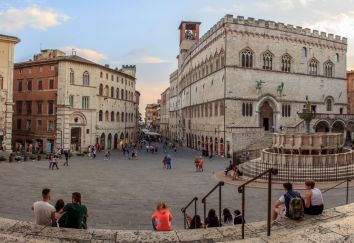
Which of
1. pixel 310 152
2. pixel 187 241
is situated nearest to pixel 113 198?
pixel 187 241

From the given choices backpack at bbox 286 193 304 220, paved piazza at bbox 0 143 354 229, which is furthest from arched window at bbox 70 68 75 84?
backpack at bbox 286 193 304 220

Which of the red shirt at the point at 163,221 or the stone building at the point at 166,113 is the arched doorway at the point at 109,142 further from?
the red shirt at the point at 163,221

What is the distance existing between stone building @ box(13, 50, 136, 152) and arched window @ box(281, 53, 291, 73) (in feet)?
83.4

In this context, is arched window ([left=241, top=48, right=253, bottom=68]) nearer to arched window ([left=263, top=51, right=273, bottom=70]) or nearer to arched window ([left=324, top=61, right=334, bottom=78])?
arched window ([left=263, top=51, right=273, bottom=70])

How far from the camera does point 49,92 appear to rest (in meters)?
47.9

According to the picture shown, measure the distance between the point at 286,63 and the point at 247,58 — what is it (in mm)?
6214

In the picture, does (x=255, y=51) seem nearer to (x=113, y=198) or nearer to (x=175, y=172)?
(x=175, y=172)

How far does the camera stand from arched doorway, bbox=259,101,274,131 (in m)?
45.7

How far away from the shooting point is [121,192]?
788 inches

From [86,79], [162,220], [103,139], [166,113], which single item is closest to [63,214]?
[162,220]

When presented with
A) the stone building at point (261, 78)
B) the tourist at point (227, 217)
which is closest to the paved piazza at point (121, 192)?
the tourist at point (227, 217)

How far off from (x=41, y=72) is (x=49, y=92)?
339cm

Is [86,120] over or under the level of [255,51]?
Result: under

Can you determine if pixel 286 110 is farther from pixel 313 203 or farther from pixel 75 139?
pixel 313 203
